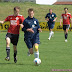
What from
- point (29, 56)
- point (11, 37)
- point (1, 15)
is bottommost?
point (1, 15)

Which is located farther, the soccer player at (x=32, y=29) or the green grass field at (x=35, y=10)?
the green grass field at (x=35, y=10)

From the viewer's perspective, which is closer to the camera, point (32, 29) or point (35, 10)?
point (32, 29)

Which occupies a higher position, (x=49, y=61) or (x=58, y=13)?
(x=49, y=61)

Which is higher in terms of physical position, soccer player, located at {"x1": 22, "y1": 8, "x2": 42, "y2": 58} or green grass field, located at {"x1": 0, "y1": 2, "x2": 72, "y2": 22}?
soccer player, located at {"x1": 22, "y1": 8, "x2": 42, "y2": 58}

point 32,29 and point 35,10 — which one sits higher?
point 32,29

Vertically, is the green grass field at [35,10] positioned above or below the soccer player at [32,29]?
below

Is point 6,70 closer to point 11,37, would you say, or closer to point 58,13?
point 11,37

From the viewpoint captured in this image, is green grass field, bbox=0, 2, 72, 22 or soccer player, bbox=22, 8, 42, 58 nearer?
soccer player, bbox=22, 8, 42, 58

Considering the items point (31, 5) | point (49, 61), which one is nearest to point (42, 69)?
point (49, 61)

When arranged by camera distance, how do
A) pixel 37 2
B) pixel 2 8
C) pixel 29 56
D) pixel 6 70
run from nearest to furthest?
1. pixel 6 70
2. pixel 29 56
3. pixel 2 8
4. pixel 37 2

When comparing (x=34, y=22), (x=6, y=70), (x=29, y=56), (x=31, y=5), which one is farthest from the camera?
(x=31, y=5)

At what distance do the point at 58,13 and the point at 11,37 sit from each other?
149ft

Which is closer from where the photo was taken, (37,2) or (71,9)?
(71,9)

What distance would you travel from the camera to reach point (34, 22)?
10156 mm
